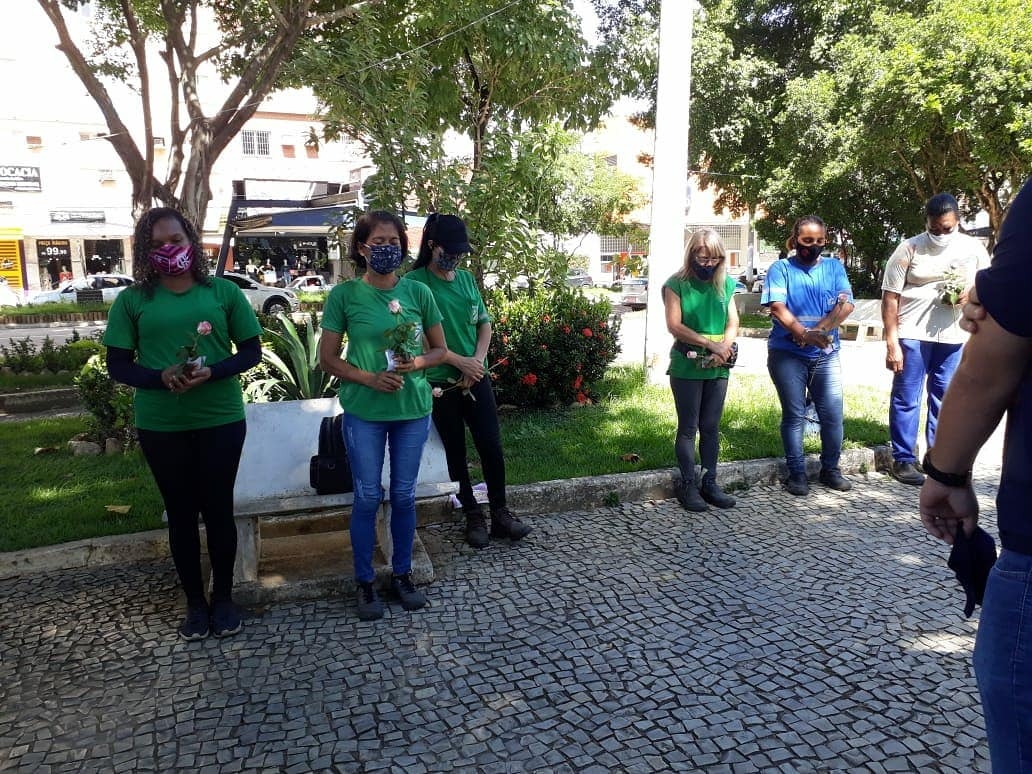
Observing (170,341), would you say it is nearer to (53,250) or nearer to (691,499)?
(691,499)

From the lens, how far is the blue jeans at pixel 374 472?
3.68m

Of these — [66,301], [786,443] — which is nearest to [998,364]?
[786,443]

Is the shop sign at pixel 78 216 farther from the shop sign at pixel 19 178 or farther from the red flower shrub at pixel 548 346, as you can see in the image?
the red flower shrub at pixel 548 346

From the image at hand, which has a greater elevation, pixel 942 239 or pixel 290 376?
pixel 942 239

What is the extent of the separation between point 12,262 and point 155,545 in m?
36.9

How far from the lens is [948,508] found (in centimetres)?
187

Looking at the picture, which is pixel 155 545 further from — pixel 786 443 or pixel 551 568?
pixel 786 443

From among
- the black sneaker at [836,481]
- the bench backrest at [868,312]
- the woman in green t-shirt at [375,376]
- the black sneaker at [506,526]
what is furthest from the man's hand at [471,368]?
the bench backrest at [868,312]

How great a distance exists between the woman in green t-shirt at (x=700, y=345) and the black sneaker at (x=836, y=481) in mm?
896

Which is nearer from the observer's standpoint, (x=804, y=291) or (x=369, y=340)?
(x=369, y=340)

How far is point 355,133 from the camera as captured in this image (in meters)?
6.96

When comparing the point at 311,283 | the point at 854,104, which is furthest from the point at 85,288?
the point at 854,104

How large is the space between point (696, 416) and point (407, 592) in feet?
7.76

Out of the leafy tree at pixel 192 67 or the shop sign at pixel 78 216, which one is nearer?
the leafy tree at pixel 192 67
